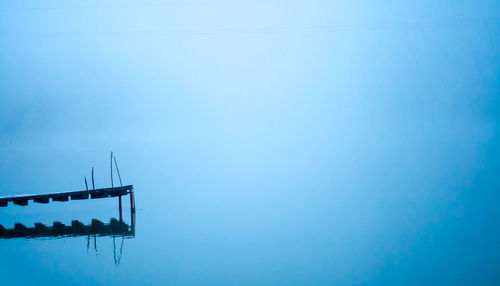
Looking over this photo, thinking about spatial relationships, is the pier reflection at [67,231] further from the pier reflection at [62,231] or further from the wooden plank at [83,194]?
the wooden plank at [83,194]

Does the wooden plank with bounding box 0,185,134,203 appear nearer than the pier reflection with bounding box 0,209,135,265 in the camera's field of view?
No

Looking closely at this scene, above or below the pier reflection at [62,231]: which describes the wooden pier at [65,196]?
above

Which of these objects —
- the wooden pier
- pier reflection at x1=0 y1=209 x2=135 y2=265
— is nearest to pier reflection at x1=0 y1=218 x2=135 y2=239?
pier reflection at x1=0 y1=209 x2=135 y2=265

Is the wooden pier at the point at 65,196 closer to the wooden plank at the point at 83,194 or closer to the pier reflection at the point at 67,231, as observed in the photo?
the wooden plank at the point at 83,194

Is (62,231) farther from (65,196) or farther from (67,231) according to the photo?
(65,196)

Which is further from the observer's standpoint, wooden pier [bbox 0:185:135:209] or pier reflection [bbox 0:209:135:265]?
wooden pier [bbox 0:185:135:209]

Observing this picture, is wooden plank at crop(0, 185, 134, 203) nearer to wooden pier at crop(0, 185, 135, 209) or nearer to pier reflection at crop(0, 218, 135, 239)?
wooden pier at crop(0, 185, 135, 209)

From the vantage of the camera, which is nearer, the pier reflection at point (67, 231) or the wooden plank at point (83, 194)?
the pier reflection at point (67, 231)

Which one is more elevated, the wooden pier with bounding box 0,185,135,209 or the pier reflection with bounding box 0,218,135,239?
the wooden pier with bounding box 0,185,135,209

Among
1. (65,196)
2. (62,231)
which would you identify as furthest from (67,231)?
(65,196)

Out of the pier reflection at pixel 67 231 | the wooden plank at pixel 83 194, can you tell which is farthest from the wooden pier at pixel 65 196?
the pier reflection at pixel 67 231

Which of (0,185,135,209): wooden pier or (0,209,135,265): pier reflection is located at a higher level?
(0,185,135,209): wooden pier


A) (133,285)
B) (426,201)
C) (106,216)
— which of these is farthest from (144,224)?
(426,201)

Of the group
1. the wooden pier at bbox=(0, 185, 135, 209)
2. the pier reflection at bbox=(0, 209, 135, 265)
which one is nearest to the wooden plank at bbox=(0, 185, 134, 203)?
the wooden pier at bbox=(0, 185, 135, 209)
